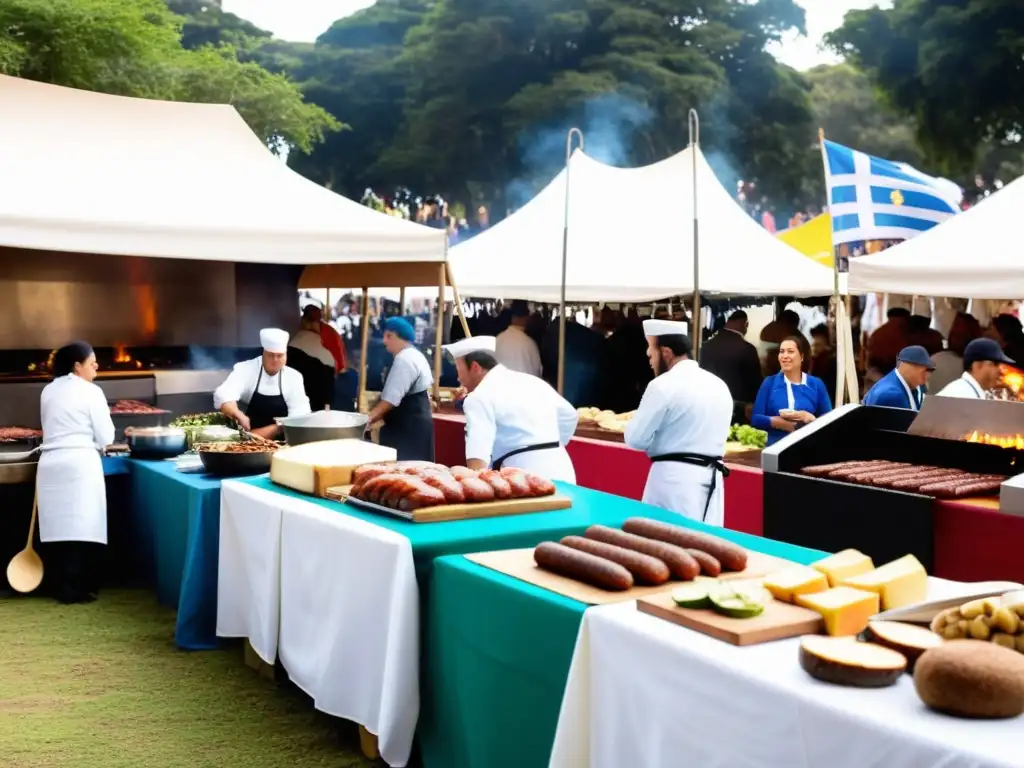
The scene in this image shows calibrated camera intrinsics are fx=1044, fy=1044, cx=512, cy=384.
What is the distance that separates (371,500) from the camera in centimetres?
383

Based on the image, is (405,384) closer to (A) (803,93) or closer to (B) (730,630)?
(B) (730,630)

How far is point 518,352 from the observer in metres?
10.1

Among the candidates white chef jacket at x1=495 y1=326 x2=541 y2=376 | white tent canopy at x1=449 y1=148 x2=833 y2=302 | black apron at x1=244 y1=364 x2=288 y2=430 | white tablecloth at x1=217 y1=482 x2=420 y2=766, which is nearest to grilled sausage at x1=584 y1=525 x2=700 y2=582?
white tablecloth at x1=217 y1=482 x2=420 y2=766

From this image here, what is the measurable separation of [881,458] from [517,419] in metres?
1.85

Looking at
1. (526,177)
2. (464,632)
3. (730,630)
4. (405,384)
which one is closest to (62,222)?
(405,384)

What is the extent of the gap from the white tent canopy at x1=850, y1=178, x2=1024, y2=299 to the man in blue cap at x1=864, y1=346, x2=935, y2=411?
1.71 ft

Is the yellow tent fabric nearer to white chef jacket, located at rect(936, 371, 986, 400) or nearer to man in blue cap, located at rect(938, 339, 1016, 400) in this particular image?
man in blue cap, located at rect(938, 339, 1016, 400)

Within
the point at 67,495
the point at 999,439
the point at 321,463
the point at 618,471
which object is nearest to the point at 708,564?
the point at 321,463

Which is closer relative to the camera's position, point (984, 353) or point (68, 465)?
point (68, 465)

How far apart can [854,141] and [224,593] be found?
1413 inches

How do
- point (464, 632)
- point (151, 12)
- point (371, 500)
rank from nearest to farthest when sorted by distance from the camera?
point (464, 632)
point (371, 500)
point (151, 12)

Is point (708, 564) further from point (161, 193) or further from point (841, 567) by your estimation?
point (161, 193)

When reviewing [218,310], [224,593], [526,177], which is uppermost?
[526,177]

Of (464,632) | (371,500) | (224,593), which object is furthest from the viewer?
(224,593)
